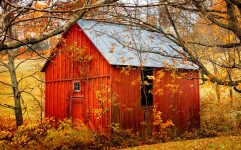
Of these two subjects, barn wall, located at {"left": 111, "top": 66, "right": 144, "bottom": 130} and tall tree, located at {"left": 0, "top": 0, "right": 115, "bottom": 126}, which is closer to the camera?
tall tree, located at {"left": 0, "top": 0, "right": 115, "bottom": 126}

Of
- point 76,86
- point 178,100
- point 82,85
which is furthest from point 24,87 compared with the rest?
point 178,100

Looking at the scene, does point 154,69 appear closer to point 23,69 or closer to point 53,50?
point 53,50

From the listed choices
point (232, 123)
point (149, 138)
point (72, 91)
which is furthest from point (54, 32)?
point (232, 123)

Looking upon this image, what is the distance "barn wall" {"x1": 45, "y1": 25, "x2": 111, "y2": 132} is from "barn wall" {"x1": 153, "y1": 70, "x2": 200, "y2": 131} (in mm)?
3507

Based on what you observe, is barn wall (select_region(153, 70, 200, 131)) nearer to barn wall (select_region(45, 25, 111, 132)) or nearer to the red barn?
the red barn

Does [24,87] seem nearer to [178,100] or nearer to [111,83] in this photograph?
[178,100]

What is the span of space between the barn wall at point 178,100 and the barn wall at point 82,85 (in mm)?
3507

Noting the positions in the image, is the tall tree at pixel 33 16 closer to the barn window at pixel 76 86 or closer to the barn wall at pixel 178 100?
the barn window at pixel 76 86

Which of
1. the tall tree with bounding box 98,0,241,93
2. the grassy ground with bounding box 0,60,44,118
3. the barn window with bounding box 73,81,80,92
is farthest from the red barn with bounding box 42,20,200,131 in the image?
the grassy ground with bounding box 0,60,44,118

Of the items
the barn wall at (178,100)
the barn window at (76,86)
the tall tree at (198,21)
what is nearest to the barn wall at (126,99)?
the barn wall at (178,100)

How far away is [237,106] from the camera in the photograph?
23859 millimetres

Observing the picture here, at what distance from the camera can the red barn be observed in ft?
57.8

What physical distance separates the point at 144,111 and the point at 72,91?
496 cm

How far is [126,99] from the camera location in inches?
715
